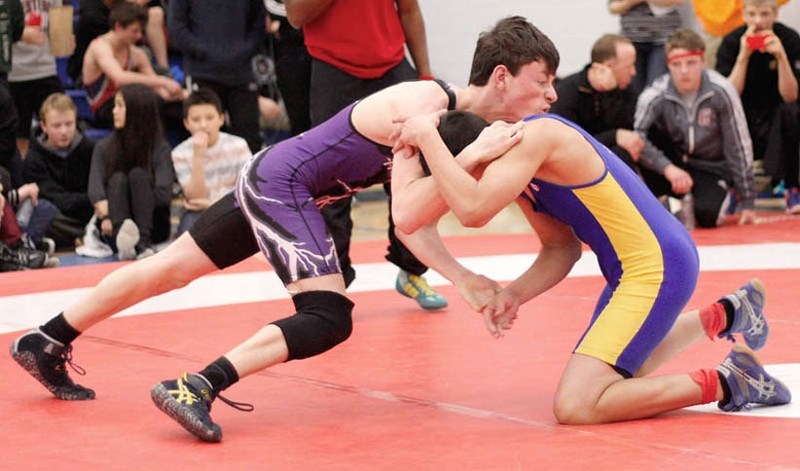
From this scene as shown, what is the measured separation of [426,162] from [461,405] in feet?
2.28

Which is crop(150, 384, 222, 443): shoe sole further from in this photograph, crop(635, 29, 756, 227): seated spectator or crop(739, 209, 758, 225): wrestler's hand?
crop(739, 209, 758, 225): wrestler's hand

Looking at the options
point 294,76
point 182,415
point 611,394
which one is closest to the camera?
point 182,415

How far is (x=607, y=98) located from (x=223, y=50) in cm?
214

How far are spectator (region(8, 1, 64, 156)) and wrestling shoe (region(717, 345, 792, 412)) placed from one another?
218 inches

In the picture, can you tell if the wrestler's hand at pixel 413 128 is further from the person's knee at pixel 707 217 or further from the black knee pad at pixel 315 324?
the person's knee at pixel 707 217

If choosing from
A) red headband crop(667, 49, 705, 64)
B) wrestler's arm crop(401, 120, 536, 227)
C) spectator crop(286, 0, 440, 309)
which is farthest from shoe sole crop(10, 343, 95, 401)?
red headband crop(667, 49, 705, 64)

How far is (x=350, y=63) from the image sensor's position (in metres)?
5.02

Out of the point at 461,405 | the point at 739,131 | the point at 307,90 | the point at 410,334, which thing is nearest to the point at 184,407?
the point at 461,405

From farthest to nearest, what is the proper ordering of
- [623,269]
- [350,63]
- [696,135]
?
[696,135], [350,63], [623,269]

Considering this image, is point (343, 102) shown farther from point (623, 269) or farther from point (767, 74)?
point (767, 74)

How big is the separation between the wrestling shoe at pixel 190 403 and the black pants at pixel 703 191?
4432 millimetres

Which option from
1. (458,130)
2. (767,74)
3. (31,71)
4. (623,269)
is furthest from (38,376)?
(767,74)

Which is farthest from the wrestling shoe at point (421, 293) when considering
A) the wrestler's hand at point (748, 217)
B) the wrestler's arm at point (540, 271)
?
the wrestler's hand at point (748, 217)

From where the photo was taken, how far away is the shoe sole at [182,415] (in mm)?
3273
